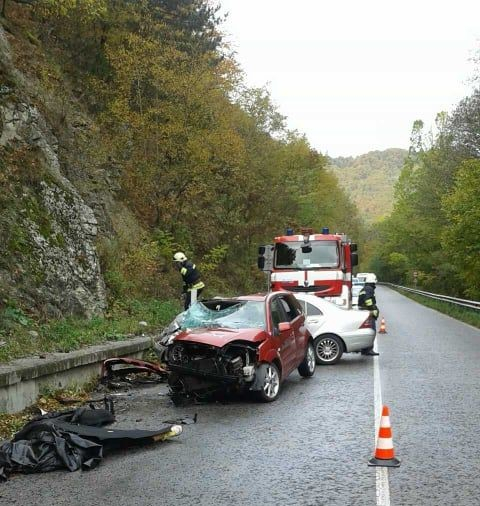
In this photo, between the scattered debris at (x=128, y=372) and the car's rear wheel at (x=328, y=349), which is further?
the car's rear wheel at (x=328, y=349)

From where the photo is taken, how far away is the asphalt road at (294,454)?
537cm

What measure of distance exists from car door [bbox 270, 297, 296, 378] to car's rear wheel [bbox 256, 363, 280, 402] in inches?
13.8

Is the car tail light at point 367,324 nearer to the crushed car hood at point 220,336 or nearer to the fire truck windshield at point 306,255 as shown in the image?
the fire truck windshield at point 306,255

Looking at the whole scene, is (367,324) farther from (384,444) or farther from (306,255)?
(384,444)

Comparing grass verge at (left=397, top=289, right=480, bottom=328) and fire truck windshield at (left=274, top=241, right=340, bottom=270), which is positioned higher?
fire truck windshield at (left=274, top=241, right=340, bottom=270)

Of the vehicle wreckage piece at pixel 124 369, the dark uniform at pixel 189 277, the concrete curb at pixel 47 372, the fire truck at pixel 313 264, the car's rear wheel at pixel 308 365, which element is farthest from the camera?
the fire truck at pixel 313 264

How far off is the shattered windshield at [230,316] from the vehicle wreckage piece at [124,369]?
1076 millimetres

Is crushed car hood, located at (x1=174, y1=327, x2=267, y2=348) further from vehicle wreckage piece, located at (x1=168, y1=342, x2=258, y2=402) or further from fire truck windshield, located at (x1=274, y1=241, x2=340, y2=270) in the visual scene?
fire truck windshield, located at (x1=274, y1=241, x2=340, y2=270)

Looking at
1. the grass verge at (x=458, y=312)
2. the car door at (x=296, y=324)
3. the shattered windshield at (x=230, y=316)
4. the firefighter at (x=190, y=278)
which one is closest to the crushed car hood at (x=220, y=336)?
the shattered windshield at (x=230, y=316)

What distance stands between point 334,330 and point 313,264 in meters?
5.36

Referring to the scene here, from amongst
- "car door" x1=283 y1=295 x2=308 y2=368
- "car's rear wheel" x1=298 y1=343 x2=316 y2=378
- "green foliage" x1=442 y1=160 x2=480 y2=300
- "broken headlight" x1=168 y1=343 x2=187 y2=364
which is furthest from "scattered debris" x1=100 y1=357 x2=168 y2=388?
"green foliage" x1=442 y1=160 x2=480 y2=300

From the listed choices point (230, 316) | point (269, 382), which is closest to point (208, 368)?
point (269, 382)

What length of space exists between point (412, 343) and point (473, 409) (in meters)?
9.35

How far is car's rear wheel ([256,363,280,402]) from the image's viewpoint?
31.0 feet
